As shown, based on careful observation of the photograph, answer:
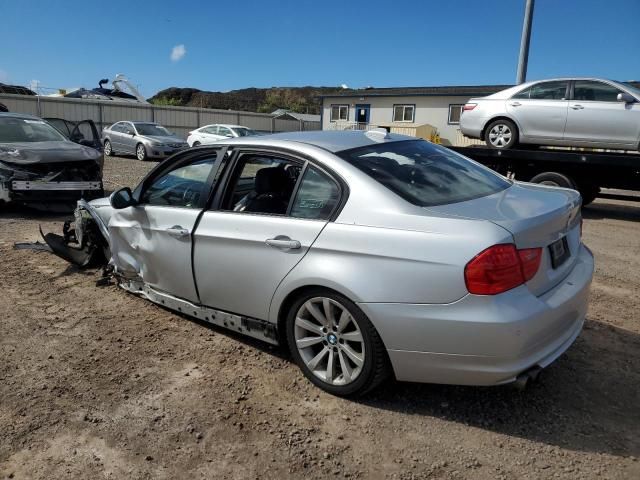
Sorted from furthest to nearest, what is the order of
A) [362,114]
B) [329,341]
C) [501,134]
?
[362,114]
[501,134]
[329,341]

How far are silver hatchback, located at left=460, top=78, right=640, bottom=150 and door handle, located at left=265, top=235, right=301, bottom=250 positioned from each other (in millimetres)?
7393

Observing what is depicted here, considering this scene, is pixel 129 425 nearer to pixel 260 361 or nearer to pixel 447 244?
pixel 260 361

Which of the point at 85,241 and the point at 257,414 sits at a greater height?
the point at 85,241

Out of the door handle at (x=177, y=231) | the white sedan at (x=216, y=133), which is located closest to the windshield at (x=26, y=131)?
the door handle at (x=177, y=231)

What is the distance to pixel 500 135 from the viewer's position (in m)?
9.80

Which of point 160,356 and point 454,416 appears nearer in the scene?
point 454,416

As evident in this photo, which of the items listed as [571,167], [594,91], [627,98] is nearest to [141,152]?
[571,167]

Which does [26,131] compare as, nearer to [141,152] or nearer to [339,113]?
[141,152]

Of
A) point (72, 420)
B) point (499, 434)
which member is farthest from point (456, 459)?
point (72, 420)

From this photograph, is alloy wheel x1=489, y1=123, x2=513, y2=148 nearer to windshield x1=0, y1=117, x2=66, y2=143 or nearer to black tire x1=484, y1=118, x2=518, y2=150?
black tire x1=484, y1=118, x2=518, y2=150

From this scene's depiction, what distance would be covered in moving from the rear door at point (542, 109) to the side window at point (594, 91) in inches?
6.6

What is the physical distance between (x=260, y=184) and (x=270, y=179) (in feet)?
0.26

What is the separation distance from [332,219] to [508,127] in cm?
775

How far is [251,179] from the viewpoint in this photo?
3736mm
